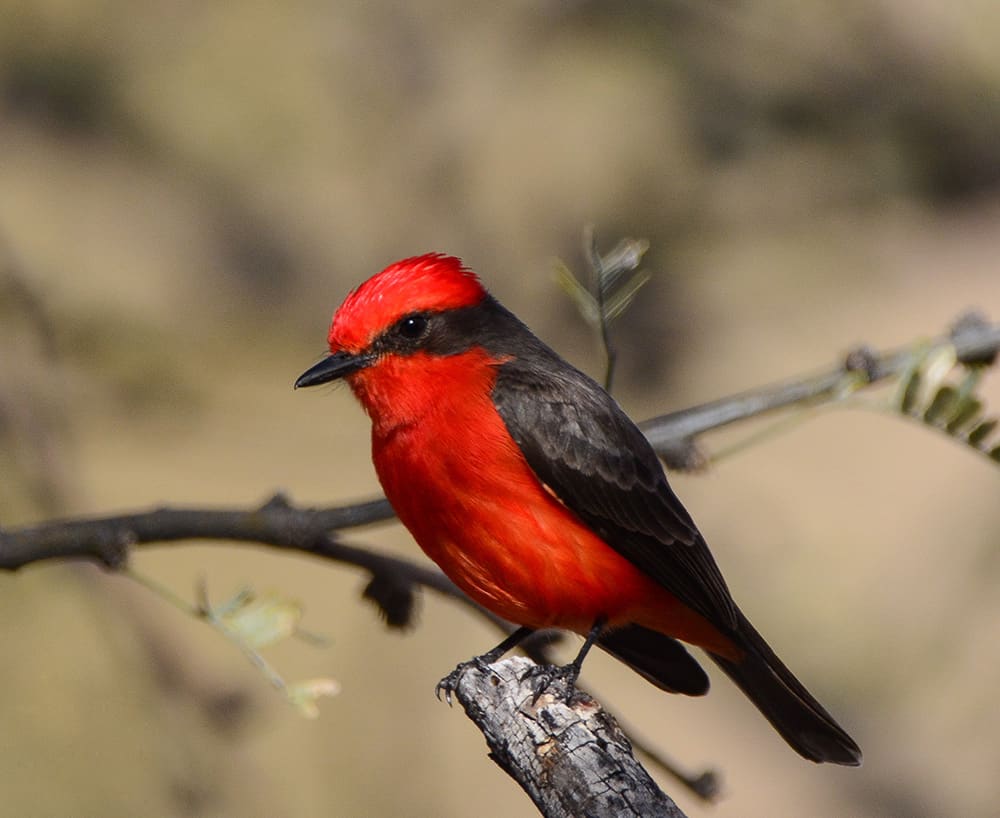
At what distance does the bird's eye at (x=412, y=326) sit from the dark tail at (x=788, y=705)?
1336 mm

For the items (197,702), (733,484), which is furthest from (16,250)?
(733,484)

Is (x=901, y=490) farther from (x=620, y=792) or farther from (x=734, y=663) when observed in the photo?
(x=620, y=792)

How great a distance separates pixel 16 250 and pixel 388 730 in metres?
2.72

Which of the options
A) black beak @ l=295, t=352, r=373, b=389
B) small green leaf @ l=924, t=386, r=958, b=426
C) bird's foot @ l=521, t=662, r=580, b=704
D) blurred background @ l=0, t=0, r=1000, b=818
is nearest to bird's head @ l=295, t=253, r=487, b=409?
black beak @ l=295, t=352, r=373, b=389

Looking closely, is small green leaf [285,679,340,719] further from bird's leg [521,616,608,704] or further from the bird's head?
the bird's head

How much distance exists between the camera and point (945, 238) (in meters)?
7.83

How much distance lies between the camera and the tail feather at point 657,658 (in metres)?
4.51

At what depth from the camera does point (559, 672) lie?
356 centimetres

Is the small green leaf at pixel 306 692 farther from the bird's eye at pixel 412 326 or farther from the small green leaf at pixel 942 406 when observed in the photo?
the small green leaf at pixel 942 406

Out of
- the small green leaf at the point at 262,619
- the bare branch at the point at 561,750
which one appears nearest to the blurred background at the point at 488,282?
the small green leaf at the point at 262,619

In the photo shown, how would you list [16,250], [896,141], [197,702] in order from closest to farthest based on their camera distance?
[197,702] < [16,250] < [896,141]

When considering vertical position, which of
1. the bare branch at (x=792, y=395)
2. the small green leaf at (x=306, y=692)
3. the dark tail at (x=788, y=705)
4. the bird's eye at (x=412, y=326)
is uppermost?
the bare branch at (x=792, y=395)

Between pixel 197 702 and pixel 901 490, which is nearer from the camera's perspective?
pixel 197 702

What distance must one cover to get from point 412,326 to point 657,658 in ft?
4.32
